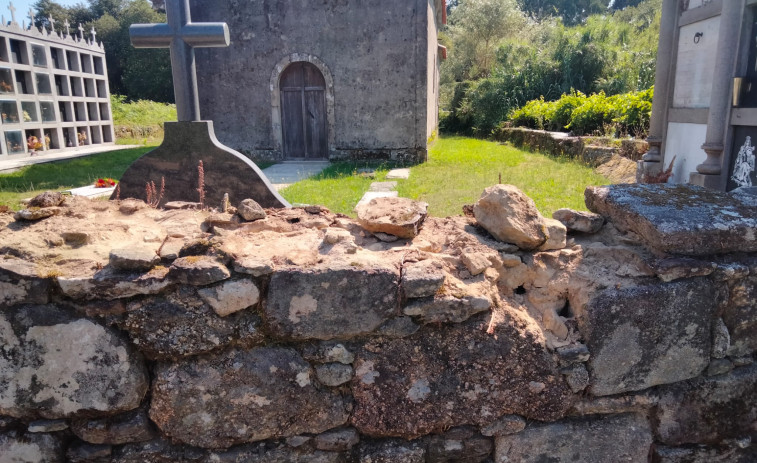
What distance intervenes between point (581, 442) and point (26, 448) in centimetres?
207

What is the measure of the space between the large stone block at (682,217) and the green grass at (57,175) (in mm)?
6552

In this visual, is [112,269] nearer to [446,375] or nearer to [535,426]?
[446,375]

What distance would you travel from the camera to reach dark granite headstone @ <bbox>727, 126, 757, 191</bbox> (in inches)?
198

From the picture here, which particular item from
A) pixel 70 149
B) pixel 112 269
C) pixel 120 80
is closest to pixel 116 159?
pixel 70 149

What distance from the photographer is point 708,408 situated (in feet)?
6.93

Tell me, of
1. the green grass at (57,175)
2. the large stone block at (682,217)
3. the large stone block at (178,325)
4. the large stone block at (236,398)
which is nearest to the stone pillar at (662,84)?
the large stone block at (682,217)

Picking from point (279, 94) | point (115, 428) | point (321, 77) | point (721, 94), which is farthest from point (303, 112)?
point (115, 428)

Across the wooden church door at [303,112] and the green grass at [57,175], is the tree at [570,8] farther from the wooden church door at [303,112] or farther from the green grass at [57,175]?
the green grass at [57,175]

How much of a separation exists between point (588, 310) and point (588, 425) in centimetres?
45

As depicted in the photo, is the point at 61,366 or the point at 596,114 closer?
the point at 61,366

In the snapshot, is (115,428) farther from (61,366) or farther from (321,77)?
(321,77)

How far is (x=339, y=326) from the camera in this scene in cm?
190

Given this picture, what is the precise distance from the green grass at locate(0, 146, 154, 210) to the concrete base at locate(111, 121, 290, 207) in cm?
390

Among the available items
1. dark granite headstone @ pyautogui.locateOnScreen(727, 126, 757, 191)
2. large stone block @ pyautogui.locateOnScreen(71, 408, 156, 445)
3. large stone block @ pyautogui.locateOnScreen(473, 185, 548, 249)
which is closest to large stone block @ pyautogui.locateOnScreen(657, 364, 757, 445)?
large stone block @ pyautogui.locateOnScreen(473, 185, 548, 249)
